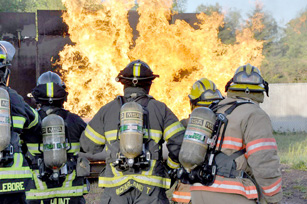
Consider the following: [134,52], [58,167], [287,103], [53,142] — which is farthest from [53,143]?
[287,103]

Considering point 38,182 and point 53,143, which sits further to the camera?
point 38,182

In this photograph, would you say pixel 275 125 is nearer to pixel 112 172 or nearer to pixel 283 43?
pixel 283 43

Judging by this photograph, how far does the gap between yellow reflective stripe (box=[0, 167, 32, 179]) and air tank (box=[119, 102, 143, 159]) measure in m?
0.91

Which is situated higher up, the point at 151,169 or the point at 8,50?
the point at 8,50

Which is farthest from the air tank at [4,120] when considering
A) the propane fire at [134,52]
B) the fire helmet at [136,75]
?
the propane fire at [134,52]

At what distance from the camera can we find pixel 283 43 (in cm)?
3108

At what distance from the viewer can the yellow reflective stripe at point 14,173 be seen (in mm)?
3783

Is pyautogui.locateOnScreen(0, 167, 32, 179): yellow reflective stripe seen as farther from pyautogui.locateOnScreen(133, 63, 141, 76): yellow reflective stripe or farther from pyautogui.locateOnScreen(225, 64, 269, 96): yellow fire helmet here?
pyautogui.locateOnScreen(225, 64, 269, 96): yellow fire helmet

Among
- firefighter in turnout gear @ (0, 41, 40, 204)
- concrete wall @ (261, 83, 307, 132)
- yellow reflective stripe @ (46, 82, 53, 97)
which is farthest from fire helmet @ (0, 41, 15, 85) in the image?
concrete wall @ (261, 83, 307, 132)

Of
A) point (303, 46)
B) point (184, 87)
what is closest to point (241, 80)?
point (184, 87)

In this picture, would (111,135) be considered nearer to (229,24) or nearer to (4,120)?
(4,120)

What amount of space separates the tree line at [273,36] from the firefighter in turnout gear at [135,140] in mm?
17549

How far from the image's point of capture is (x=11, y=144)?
12.7 feet

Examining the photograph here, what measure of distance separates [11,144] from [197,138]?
165 centimetres
